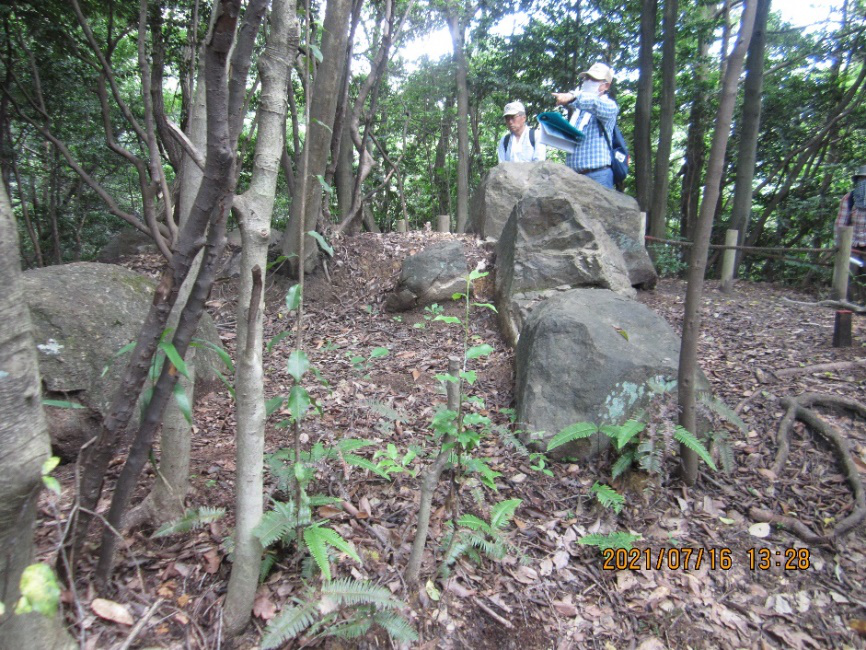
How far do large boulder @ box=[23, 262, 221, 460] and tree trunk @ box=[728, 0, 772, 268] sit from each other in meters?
9.02

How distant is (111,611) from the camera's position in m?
1.83

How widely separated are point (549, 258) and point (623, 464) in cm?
286

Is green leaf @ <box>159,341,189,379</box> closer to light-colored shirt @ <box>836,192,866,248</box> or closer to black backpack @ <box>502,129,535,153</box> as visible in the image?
black backpack @ <box>502,129,535,153</box>

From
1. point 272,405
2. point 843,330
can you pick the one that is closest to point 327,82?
point 272,405

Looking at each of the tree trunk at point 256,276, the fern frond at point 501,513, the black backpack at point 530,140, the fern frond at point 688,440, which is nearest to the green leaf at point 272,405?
the tree trunk at point 256,276

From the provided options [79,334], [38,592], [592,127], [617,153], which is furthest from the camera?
[617,153]

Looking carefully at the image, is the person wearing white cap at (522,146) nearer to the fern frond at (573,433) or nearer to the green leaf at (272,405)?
the fern frond at (573,433)

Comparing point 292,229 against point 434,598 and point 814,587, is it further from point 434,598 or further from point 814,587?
point 814,587

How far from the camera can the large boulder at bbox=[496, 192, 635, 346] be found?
17.3 feet

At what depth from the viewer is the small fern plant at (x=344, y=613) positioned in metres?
1.81

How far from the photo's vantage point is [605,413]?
3352mm

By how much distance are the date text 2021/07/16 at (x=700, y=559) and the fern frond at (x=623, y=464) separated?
465 millimetres

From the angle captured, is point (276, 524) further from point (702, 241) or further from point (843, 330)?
point (843, 330)

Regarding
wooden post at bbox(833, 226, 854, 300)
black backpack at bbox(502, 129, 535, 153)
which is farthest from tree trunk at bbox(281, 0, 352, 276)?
wooden post at bbox(833, 226, 854, 300)
